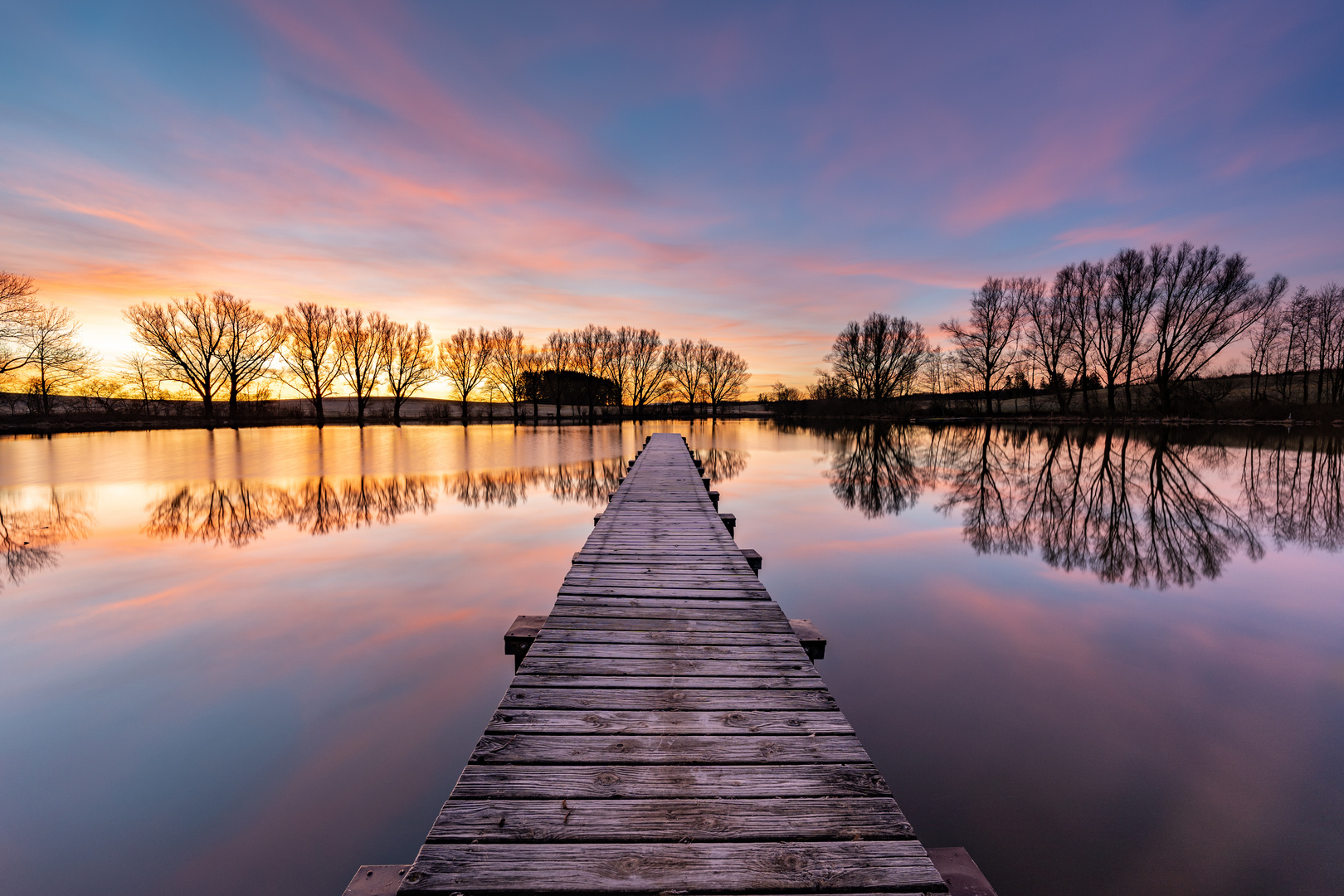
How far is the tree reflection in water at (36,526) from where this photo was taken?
8.55m

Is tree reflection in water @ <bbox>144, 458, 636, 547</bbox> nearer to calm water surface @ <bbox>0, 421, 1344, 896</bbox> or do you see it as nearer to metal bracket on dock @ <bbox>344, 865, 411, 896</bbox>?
calm water surface @ <bbox>0, 421, 1344, 896</bbox>

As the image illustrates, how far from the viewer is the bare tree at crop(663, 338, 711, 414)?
80125 millimetres

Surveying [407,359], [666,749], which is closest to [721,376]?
[407,359]

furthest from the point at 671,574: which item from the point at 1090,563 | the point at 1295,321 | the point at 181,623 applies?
the point at 1295,321

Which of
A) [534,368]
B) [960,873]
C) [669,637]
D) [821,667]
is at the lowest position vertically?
[821,667]

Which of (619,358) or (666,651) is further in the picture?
(619,358)

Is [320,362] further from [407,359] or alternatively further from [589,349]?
[589,349]

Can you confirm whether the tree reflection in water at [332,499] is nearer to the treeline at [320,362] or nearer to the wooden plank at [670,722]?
the wooden plank at [670,722]

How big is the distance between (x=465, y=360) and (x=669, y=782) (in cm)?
6356

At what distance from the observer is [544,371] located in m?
67.2

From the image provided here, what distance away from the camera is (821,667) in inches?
229

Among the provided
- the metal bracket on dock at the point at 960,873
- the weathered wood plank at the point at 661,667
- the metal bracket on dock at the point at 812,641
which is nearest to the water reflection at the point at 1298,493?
the metal bracket on dock at the point at 812,641

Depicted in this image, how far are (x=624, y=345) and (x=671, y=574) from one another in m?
67.4

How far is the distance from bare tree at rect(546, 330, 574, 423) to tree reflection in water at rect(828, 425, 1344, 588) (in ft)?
154
